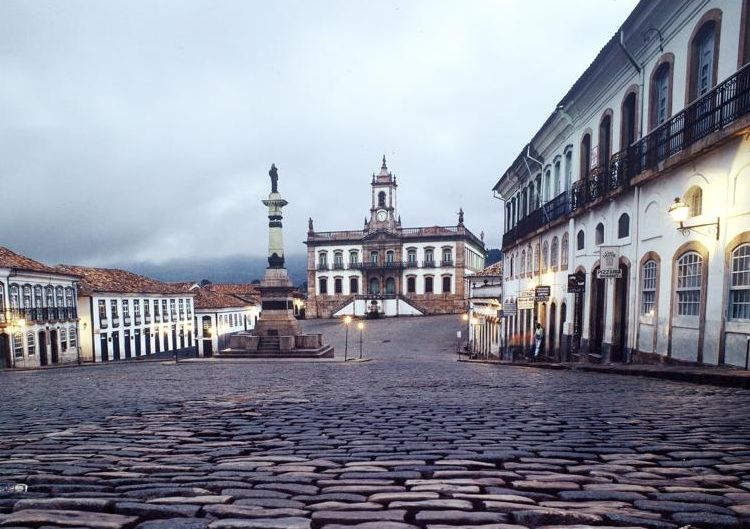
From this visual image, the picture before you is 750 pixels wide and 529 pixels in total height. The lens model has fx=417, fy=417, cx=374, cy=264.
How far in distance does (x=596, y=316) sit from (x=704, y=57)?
8.32 meters

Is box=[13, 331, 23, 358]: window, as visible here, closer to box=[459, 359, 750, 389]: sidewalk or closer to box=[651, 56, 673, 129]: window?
box=[459, 359, 750, 389]: sidewalk

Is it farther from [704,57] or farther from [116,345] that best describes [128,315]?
[704,57]

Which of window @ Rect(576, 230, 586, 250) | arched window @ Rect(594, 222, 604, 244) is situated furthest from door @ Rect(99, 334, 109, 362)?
arched window @ Rect(594, 222, 604, 244)

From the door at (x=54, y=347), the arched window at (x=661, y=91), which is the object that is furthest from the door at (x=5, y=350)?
the arched window at (x=661, y=91)

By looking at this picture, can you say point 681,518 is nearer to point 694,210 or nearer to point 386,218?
point 694,210

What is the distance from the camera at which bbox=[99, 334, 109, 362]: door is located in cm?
3494

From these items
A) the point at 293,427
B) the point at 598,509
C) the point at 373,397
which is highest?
the point at 598,509

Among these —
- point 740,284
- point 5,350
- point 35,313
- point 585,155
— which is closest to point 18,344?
point 5,350

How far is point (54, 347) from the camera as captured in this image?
101ft

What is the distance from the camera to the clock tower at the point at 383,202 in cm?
6000

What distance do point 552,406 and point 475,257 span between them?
203 ft

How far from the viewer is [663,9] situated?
10.5m

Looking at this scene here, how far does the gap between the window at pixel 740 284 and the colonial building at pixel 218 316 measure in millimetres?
41110

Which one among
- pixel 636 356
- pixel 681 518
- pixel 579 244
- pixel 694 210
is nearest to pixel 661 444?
pixel 681 518
